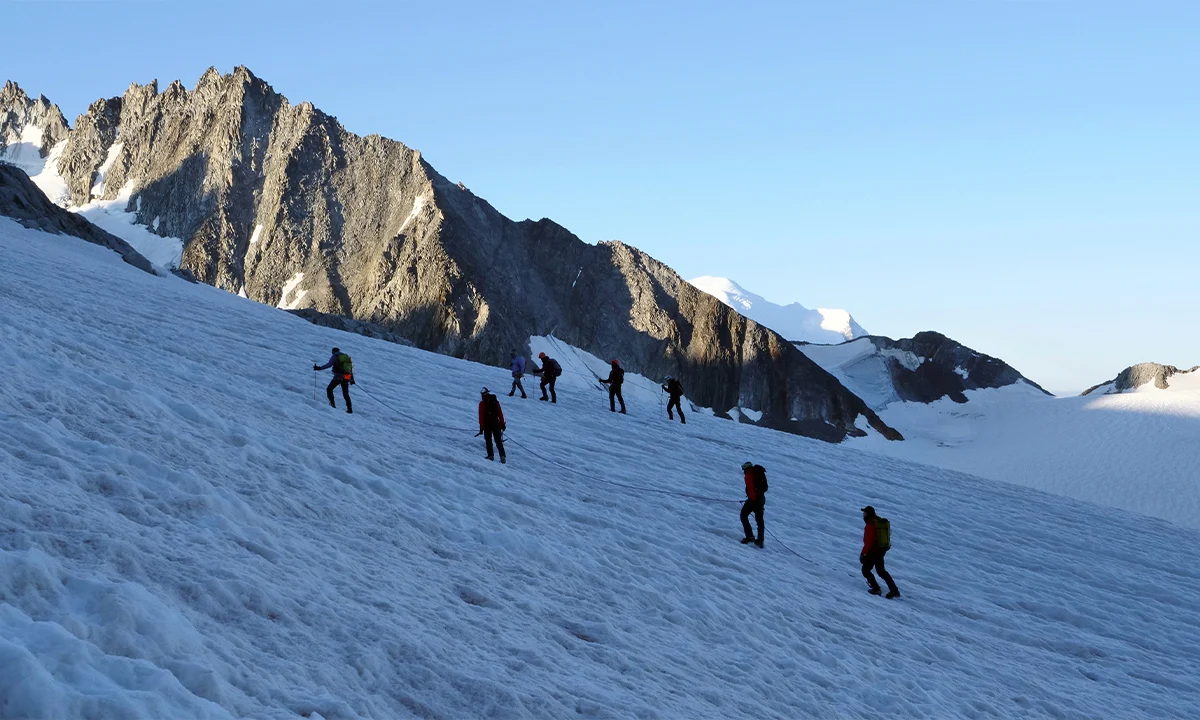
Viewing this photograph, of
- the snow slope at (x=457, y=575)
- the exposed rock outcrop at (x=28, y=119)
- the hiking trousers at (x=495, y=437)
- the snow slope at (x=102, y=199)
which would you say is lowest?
the snow slope at (x=457, y=575)

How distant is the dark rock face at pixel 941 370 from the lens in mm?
99812

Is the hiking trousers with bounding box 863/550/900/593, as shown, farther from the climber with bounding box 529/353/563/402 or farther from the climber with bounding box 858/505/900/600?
the climber with bounding box 529/353/563/402

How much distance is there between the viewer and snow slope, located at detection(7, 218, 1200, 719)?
249 inches

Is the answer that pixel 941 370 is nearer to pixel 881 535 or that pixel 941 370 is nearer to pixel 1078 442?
pixel 1078 442

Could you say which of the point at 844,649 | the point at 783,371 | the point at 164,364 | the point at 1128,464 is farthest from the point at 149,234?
the point at 844,649

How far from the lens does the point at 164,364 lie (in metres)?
18.6

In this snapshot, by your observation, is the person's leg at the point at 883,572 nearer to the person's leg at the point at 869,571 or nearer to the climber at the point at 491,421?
the person's leg at the point at 869,571

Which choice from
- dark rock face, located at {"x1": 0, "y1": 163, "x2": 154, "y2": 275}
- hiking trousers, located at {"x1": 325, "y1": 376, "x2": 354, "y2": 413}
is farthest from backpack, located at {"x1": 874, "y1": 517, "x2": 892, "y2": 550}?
dark rock face, located at {"x1": 0, "y1": 163, "x2": 154, "y2": 275}

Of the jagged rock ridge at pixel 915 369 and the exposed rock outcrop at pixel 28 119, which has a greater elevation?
the exposed rock outcrop at pixel 28 119

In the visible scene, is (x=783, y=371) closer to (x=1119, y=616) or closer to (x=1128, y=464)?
(x=1128, y=464)

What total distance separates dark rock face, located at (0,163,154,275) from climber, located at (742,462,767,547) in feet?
123

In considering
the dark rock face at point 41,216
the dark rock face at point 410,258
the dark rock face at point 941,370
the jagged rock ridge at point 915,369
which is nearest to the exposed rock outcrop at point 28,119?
the dark rock face at point 410,258

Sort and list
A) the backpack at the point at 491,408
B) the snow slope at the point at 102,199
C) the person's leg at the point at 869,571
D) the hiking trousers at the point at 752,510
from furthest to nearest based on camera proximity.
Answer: the snow slope at the point at 102,199 → the backpack at the point at 491,408 → the hiking trousers at the point at 752,510 → the person's leg at the point at 869,571

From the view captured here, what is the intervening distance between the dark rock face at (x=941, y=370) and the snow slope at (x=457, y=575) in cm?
7901
